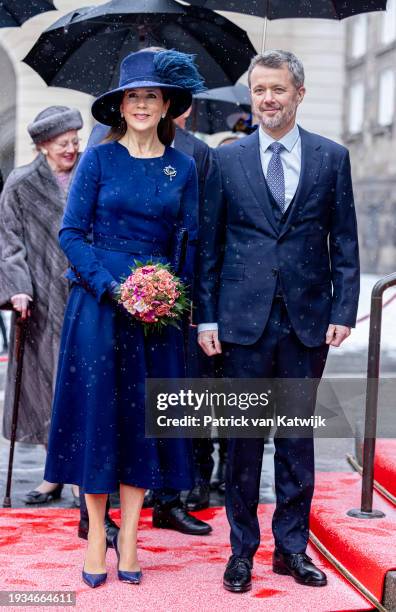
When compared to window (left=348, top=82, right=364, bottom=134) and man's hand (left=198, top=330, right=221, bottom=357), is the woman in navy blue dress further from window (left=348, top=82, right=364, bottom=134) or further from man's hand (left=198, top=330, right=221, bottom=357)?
window (left=348, top=82, right=364, bottom=134)

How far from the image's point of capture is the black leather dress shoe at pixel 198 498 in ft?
18.7

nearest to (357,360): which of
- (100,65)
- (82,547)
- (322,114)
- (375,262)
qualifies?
(100,65)

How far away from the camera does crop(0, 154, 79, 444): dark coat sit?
19.7ft

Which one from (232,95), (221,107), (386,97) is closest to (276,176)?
(232,95)

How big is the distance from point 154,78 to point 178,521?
2.20 m

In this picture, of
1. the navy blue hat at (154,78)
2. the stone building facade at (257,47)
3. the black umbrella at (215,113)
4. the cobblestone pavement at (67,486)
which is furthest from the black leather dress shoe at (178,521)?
the stone building facade at (257,47)

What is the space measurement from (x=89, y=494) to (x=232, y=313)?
3.10 ft

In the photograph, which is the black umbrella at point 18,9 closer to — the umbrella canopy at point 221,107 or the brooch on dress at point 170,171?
the brooch on dress at point 170,171

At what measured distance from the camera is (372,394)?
5.03m

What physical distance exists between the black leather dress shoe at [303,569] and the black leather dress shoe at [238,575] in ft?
0.57

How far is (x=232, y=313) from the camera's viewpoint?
436 centimetres

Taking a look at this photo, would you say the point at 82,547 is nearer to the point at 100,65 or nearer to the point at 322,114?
the point at 100,65

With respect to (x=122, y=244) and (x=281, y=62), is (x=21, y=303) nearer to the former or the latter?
(x=122, y=244)

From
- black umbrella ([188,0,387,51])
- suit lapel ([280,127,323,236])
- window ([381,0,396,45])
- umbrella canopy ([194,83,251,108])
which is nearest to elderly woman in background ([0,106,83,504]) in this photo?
black umbrella ([188,0,387,51])
